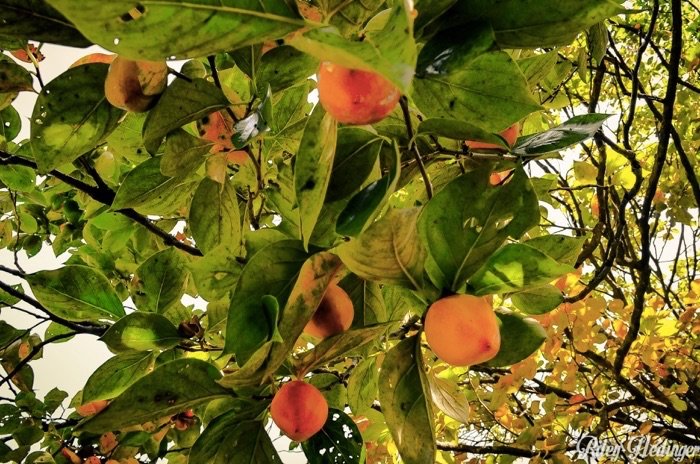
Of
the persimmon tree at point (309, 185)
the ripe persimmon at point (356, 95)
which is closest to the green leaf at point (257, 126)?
the persimmon tree at point (309, 185)

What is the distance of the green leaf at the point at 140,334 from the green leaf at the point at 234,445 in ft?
0.72

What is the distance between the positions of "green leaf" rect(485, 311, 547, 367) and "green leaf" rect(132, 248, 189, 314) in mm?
645

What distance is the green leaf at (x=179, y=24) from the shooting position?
0.32 metres

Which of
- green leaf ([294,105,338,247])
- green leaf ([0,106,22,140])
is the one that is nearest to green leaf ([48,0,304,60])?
green leaf ([294,105,338,247])

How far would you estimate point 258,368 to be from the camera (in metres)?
0.53

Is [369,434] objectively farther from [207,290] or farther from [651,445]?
[651,445]

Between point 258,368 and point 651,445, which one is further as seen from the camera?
point 651,445

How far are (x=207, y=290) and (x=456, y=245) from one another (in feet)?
1.20

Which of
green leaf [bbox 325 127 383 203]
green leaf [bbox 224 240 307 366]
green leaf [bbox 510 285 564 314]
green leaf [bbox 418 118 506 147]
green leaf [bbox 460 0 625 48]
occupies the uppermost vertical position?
green leaf [bbox 460 0 625 48]

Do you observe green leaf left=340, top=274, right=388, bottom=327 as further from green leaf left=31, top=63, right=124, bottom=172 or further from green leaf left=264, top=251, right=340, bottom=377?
green leaf left=31, top=63, right=124, bottom=172

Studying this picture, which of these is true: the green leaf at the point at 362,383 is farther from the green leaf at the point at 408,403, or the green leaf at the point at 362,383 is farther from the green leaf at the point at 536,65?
the green leaf at the point at 536,65

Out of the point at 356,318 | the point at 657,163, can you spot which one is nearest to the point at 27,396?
the point at 356,318

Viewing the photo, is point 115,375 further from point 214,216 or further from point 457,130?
point 457,130

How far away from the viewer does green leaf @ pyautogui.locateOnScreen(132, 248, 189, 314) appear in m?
1.07
